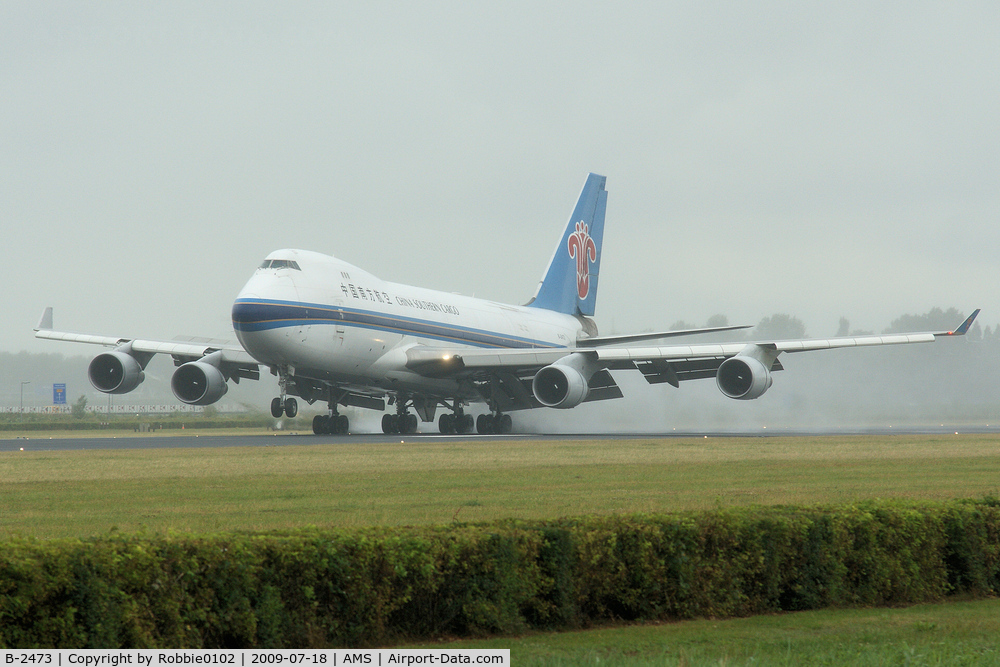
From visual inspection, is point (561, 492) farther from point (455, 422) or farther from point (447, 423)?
point (447, 423)

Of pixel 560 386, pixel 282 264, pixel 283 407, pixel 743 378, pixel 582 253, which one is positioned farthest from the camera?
pixel 582 253

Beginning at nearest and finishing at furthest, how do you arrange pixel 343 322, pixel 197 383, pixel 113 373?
pixel 343 322, pixel 197 383, pixel 113 373

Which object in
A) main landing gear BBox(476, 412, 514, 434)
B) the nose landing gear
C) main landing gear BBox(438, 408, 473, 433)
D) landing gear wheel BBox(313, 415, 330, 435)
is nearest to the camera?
the nose landing gear

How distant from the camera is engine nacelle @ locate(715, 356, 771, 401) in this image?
3819cm

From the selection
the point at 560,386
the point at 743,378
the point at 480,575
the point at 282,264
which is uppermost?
the point at 282,264

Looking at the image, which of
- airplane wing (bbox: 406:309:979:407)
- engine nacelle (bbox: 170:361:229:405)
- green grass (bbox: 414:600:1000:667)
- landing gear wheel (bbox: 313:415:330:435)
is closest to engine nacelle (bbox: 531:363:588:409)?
airplane wing (bbox: 406:309:979:407)

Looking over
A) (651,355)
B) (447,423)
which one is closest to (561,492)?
(651,355)

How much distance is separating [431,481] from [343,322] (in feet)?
61.2

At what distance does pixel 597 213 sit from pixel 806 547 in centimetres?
4885

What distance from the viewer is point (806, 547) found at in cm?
961

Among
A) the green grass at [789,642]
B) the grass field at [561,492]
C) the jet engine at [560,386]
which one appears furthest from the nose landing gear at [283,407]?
the green grass at [789,642]

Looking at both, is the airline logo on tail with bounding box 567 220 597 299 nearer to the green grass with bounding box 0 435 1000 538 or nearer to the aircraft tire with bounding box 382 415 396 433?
the aircraft tire with bounding box 382 415 396 433

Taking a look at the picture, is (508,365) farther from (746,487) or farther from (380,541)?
(380,541)

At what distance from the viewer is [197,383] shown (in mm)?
39531
